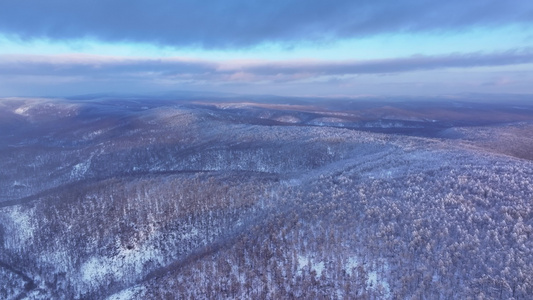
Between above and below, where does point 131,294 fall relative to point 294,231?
below

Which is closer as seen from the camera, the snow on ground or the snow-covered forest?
the snow-covered forest

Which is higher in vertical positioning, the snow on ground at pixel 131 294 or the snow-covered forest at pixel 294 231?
the snow-covered forest at pixel 294 231

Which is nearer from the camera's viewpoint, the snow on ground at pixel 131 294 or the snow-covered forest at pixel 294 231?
the snow-covered forest at pixel 294 231

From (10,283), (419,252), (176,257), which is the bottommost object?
(10,283)

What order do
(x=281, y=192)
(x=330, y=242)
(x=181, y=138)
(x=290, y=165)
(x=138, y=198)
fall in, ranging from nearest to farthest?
(x=330, y=242) < (x=281, y=192) < (x=138, y=198) < (x=290, y=165) < (x=181, y=138)

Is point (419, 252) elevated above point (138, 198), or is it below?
above

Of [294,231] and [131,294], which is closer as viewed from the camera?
[131,294]

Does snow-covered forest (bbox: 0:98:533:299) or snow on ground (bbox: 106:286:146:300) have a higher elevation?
snow-covered forest (bbox: 0:98:533:299)

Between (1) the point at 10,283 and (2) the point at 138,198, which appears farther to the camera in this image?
(2) the point at 138,198

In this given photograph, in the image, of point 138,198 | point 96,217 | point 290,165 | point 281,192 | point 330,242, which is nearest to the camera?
point 330,242

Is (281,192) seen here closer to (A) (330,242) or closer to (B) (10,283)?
(A) (330,242)

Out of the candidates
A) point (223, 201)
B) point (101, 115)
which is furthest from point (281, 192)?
point (101, 115)
